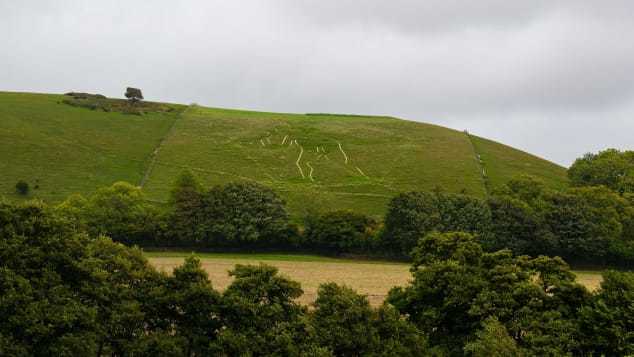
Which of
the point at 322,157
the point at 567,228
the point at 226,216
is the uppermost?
the point at 322,157

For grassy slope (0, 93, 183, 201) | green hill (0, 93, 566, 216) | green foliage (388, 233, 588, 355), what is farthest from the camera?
green hill (0, 93, 566, 216)

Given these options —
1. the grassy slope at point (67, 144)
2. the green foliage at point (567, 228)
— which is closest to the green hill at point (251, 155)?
the grassy slope at point (67, 144)

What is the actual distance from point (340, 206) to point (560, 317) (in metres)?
69.2

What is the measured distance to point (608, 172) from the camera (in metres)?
107

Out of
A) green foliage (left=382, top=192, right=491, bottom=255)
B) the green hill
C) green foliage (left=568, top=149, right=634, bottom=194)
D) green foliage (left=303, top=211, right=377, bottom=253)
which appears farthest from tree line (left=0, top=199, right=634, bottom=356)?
green foliage (left=568, top=149, right=634, bottom=194)

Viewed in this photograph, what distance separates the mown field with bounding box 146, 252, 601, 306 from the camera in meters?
54.5

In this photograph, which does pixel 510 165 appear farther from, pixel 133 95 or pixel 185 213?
pixel 133 95

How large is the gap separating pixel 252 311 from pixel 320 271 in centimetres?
3398

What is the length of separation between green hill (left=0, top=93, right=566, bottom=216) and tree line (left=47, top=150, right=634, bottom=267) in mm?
9125

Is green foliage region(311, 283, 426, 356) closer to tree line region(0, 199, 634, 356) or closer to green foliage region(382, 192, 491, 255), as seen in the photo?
tree line region(0, 199, 634, 356)

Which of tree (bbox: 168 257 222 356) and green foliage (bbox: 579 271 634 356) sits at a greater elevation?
green foliage (bbox: 579 271 634 356)

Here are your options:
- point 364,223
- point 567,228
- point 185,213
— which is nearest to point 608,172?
point 567,228

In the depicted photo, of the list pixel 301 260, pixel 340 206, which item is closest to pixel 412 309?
pixel 301 260

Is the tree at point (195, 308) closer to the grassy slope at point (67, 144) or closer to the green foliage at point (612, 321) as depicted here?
the green foliage at point (612, 321)
